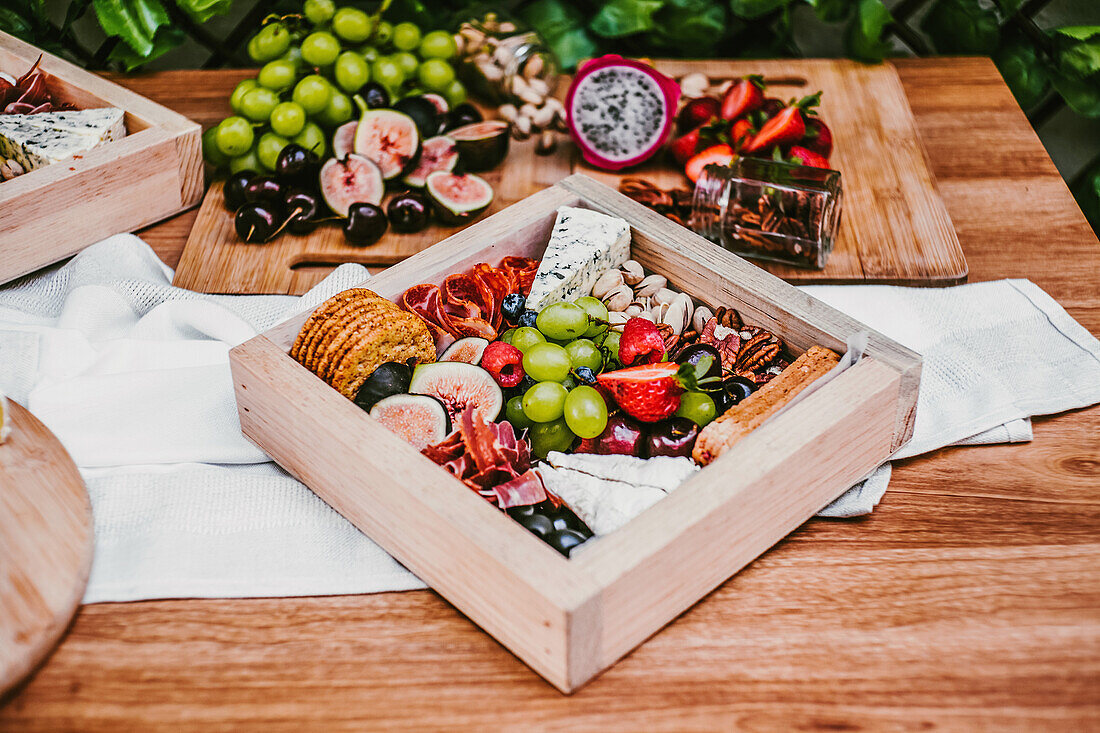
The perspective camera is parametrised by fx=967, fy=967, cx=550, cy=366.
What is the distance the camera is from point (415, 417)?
1036 mm

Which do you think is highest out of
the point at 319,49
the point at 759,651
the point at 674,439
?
the point at 319,49

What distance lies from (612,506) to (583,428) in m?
0.12

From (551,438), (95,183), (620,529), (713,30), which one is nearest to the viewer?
(620,529)

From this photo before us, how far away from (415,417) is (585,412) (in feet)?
0.60

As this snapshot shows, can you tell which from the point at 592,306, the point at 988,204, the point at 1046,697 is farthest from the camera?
the point at 988,204

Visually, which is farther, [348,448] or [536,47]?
[536,47]

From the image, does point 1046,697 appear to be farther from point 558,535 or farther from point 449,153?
point 449,153

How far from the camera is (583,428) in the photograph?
3.39 feet

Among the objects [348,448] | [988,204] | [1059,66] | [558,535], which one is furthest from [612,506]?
[1059,66]

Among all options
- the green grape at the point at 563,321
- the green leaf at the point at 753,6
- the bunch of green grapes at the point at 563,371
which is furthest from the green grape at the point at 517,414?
the green leaf at the point at 753,6

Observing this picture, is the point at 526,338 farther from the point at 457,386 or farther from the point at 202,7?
the point at 202,7

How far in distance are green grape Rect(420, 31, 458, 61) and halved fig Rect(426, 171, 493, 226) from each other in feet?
1.00

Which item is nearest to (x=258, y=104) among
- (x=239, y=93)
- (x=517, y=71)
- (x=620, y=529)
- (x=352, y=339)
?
(x=239, y=93)

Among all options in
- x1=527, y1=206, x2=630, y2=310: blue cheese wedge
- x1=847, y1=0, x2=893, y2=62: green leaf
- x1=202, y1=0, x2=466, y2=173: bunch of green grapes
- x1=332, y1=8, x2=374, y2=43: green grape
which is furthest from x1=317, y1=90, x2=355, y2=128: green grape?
x1=847, y1=0, x2=893, y2=62: green leaf
